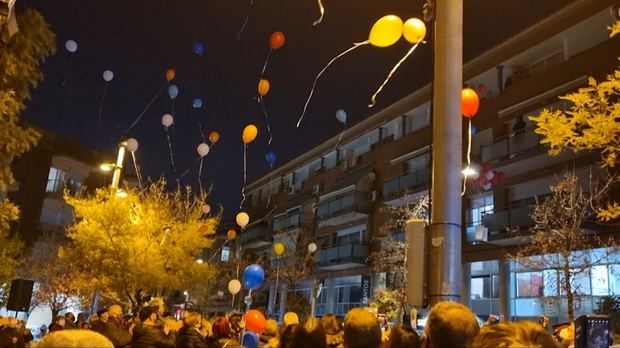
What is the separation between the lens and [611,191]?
21828 mm

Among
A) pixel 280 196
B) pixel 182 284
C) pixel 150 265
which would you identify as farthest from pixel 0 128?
pixel 280 196

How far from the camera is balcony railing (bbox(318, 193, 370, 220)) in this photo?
39.3m

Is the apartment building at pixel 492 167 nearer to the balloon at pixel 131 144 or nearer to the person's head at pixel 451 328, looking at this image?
the balloon at pixel 131 144

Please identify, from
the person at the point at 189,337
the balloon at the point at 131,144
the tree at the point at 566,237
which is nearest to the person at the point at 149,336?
the person at the point at 189,337

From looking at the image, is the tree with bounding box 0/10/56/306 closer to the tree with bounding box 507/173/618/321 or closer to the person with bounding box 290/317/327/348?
the person with bounding box 290/317/327/348

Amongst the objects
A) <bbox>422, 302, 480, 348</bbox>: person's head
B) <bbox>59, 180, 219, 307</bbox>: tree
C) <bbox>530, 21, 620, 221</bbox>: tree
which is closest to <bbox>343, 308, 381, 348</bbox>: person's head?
<bbox>422, 302, 480, 348</bbox>: person's head

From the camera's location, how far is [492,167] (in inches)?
1078

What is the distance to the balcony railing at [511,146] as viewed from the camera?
83.3 feet

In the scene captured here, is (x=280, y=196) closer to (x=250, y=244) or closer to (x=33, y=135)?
(x=250, y=244)

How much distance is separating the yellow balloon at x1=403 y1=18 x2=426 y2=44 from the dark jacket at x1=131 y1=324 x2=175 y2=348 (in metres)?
5.27

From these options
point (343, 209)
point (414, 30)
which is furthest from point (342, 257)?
point (414, 30)

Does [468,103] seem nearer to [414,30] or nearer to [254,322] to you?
[414,30]

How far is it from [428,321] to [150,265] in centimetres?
2105

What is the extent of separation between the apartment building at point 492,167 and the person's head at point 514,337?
21.5m
